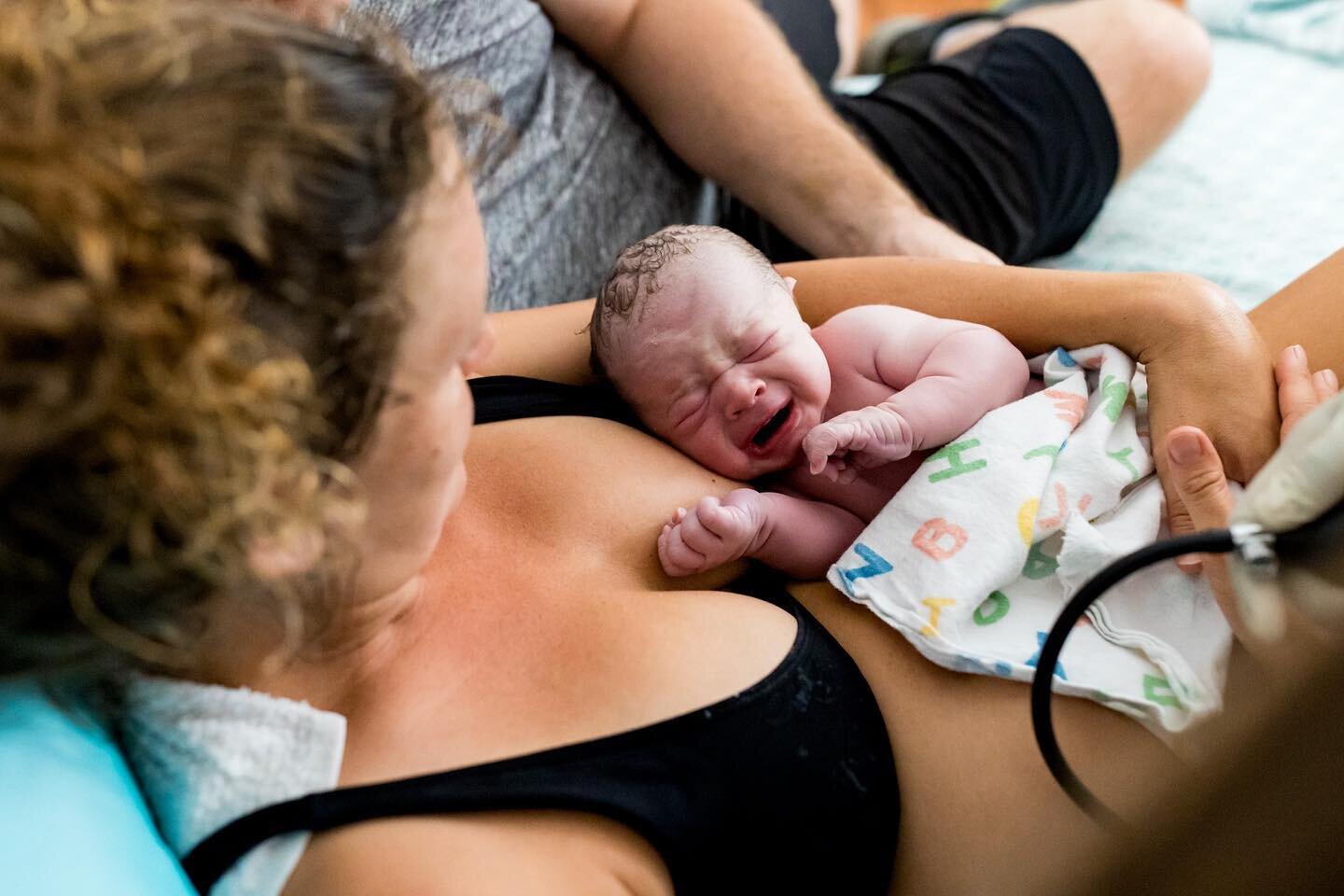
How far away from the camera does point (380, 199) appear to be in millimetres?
603

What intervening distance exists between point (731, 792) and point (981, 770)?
0.61ft

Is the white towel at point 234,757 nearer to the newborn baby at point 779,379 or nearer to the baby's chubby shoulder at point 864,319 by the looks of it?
the newborn baby at point 779,379

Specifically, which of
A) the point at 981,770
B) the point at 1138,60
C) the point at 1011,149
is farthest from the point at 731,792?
the point at 1138,60

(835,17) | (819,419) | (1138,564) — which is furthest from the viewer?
(835,17)

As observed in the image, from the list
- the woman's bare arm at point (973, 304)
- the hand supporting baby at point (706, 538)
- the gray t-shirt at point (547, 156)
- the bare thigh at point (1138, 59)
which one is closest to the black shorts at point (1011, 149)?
the bare thigh at point (1138, 59)

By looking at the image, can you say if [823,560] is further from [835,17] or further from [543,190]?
[835,17]

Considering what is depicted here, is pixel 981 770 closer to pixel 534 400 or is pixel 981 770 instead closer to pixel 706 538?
pixel 706 538

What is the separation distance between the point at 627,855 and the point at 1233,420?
0.59 metres

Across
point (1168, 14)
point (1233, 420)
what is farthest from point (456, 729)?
point (1168, 14)

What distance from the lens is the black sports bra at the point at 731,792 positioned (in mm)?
745

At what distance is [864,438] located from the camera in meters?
0.94

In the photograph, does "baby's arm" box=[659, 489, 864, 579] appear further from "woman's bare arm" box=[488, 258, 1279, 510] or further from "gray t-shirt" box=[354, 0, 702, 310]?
"gray t-shirt" box=[354, 0, 702, 310]

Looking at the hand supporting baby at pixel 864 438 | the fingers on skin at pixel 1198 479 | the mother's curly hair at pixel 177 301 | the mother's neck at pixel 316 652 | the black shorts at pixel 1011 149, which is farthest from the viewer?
the black shorts at pixel 1011 149

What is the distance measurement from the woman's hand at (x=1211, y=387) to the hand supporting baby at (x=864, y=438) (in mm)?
211
